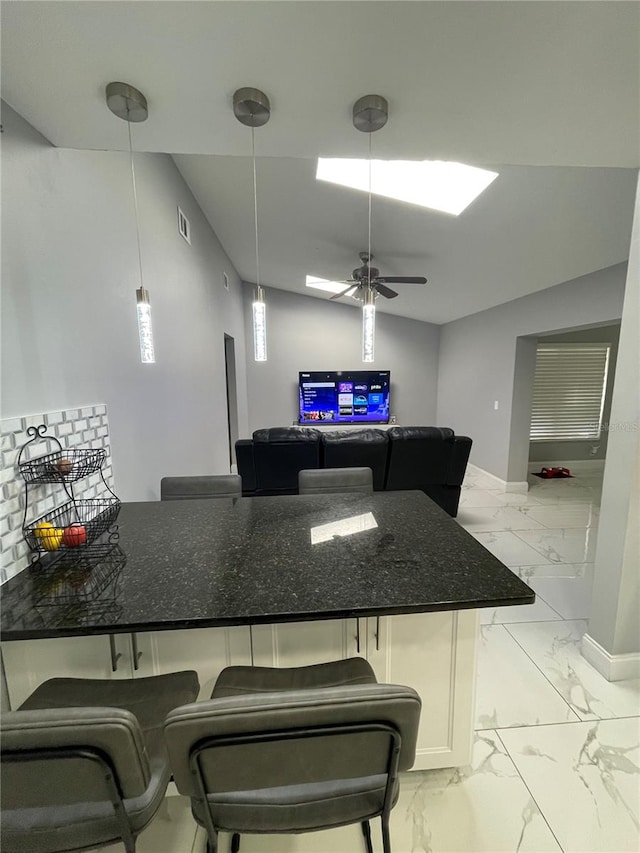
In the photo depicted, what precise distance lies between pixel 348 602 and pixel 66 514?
1125mm

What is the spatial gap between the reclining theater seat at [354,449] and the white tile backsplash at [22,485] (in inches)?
74.4

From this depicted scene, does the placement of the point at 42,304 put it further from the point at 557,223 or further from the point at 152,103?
the point at 557,223

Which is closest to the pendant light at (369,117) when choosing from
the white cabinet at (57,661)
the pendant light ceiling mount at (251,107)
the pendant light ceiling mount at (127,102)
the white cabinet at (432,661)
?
the pendant light ceiling mount at (251,107)

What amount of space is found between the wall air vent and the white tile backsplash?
206 centimetres

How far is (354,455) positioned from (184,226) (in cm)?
244

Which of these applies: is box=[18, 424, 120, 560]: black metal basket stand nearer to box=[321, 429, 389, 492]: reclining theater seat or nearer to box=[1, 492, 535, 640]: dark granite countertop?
box=[1, 492, 535, 640]: dark granite countertop

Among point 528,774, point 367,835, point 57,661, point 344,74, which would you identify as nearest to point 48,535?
point 57,661

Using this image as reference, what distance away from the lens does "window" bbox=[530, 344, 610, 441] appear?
517 centimetres

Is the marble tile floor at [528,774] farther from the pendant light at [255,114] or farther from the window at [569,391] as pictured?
the window at [569,391]

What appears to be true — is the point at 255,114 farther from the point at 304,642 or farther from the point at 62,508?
the point at 304,642

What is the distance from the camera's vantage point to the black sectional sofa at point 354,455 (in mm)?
2992

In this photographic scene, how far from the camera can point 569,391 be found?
5.28 m

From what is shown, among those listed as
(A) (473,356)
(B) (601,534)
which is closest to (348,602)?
(B) (601,534)

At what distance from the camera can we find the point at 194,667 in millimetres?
1177
